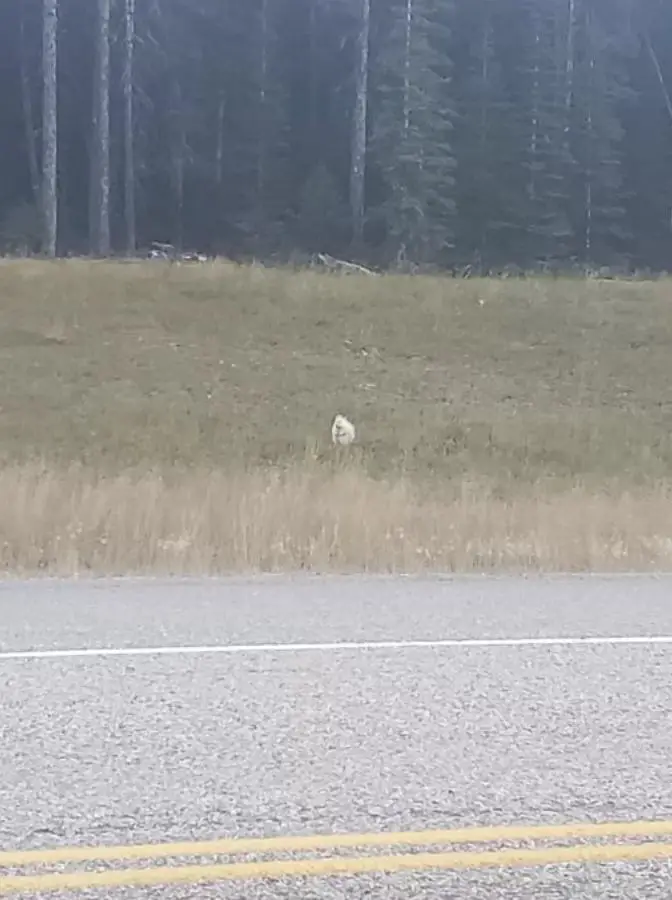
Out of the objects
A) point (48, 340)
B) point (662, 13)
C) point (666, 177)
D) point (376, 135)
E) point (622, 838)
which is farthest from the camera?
point (662, 13)

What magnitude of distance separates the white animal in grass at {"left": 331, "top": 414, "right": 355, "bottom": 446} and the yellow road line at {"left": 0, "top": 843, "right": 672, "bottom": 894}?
54.8 feet

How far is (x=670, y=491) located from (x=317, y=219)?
106 ft

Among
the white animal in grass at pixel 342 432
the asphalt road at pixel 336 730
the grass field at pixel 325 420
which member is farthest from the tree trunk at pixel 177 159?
the asphalt road at pixel 336 730

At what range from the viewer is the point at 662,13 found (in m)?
57.1

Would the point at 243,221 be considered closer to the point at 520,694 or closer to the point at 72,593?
the point at 72,593

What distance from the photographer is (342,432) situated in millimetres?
21328

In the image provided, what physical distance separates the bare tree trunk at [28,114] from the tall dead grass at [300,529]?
37078mm

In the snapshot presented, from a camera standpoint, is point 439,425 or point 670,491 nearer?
point 670,491

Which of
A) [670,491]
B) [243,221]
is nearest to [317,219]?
[243,221]

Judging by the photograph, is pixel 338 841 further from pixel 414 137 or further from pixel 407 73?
pixel 407 73

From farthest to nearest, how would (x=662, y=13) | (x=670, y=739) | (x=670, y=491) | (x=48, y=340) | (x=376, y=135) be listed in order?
(x=662, y=13), (x=376, y=135), (x=48, y=340), (x=670, y=491), (x=670, y=739)

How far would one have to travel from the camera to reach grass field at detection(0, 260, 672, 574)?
1241cm

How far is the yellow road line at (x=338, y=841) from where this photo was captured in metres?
4.39

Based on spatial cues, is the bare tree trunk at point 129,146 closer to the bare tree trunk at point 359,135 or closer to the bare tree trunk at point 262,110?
the bare tree trunk at point 262,110
